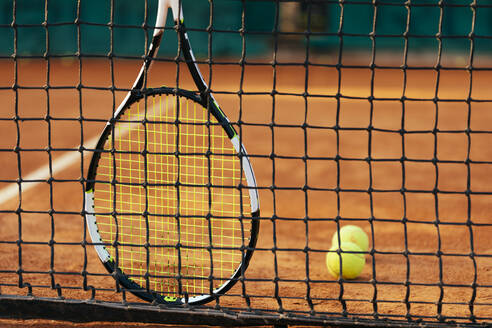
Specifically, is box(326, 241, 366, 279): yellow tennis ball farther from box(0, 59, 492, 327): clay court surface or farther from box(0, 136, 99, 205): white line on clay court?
box(0, 136, 99, 205): white line on clay court

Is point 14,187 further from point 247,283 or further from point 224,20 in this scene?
point 224,20

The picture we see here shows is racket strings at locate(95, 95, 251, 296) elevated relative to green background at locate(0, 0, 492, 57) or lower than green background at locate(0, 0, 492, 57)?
lower

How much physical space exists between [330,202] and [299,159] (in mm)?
966

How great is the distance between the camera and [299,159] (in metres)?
4.81

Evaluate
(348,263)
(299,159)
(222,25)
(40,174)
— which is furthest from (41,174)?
(222,25)

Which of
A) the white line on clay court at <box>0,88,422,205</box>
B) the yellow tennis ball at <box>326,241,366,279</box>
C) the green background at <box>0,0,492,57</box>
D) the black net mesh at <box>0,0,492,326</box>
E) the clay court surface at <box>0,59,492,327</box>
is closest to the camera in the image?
the black net mesh at <box>0,0,492,326</box>

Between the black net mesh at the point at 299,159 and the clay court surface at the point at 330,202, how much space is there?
0.02 metres

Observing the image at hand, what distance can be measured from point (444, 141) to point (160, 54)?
31.8 ft

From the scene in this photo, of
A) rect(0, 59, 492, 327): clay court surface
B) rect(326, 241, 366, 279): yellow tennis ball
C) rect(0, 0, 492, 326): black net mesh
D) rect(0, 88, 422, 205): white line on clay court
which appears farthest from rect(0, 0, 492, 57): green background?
rect(326, 241, 366, 279): yellow tennis ball

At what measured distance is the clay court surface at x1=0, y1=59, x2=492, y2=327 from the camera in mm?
3330

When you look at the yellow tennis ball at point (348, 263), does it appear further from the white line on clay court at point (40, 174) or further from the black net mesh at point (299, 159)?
the white line on clay court at point (40, 174)

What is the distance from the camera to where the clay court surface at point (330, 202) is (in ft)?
10.9

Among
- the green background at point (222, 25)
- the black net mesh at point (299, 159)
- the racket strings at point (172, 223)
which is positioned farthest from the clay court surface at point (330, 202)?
the green background at point (222, 25)

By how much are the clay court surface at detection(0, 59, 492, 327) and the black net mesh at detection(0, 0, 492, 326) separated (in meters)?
0.02
